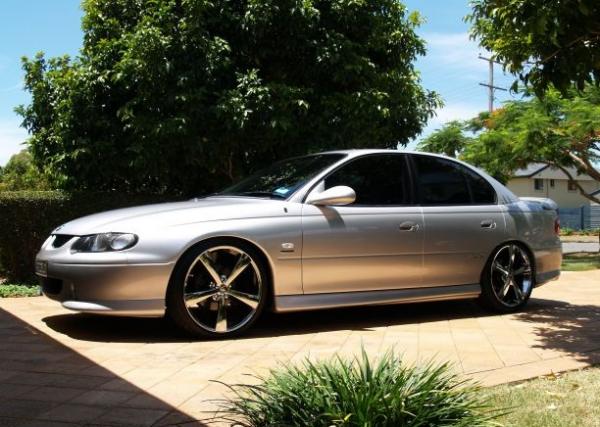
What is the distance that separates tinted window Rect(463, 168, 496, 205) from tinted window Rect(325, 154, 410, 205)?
2.72 feet

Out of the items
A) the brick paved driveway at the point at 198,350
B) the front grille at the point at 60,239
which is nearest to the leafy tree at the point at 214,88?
the brick paved driveway at the point at 198,350

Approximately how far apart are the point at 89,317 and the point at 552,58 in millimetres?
4465

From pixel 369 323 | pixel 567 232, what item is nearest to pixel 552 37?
pixel 369 323

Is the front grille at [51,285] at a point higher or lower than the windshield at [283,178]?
lower

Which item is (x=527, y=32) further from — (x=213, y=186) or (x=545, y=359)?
(x=213, y=186)

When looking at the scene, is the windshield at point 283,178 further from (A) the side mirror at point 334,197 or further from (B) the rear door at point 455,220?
(B) the rear door at point 455,220

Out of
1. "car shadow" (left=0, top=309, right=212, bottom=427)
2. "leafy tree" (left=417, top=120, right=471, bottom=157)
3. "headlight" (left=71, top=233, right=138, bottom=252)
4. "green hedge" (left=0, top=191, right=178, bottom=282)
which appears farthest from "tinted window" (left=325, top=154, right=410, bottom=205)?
"leafy tree" (left=417, top=120, right=471, bottom=157)

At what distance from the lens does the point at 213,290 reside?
16.4 ft

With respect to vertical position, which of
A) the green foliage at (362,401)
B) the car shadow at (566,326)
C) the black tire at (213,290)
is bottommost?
the car shadow at (566,326)

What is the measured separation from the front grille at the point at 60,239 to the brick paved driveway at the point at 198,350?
69 cm

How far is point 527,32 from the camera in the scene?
482 centimetres

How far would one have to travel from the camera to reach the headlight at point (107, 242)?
483 centimetres

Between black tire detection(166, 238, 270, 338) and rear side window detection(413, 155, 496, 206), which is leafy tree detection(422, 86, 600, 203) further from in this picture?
black tire detection(166, 238, 270, 338)

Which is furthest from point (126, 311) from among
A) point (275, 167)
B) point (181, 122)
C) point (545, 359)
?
point (181, 122)
